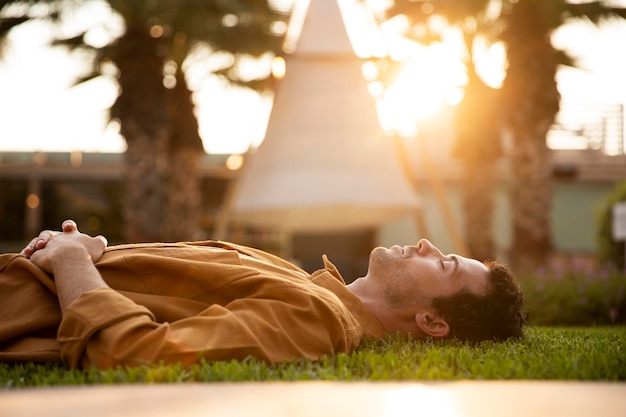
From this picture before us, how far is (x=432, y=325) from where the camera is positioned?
327 centimetres

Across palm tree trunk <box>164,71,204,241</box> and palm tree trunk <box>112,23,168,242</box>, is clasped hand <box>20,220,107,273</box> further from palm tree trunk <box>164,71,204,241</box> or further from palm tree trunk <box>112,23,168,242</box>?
palm tree trunk <box>164,71,204,241</box>

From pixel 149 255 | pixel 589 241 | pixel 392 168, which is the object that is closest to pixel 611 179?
pixel 589 241

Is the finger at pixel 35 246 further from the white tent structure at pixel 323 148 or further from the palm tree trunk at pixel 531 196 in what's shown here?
the palm tree trunk at pixel 531 196

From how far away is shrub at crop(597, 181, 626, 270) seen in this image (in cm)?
1254

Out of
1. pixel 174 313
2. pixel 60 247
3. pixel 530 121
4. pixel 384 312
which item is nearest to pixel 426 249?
pixel 384 312

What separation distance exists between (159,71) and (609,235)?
785 centimetres

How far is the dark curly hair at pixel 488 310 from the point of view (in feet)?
10.6

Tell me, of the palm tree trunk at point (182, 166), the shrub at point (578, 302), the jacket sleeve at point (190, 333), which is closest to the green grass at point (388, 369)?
the jacket sleeve at point (190, 333)

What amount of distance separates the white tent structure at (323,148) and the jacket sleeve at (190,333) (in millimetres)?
10395

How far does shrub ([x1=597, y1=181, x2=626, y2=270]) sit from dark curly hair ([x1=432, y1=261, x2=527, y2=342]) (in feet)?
31.5

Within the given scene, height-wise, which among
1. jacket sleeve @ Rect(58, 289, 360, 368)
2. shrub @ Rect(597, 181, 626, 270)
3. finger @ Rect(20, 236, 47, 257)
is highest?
finger @ Rect(20, 236, 47, 257)

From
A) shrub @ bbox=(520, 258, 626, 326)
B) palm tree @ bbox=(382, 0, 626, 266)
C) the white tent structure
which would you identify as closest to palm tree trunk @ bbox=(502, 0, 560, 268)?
palm tree @ bbox=(382, 0, 626, 266)

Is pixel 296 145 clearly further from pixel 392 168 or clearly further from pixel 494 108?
pixel 494 108

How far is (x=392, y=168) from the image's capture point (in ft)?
43.9
